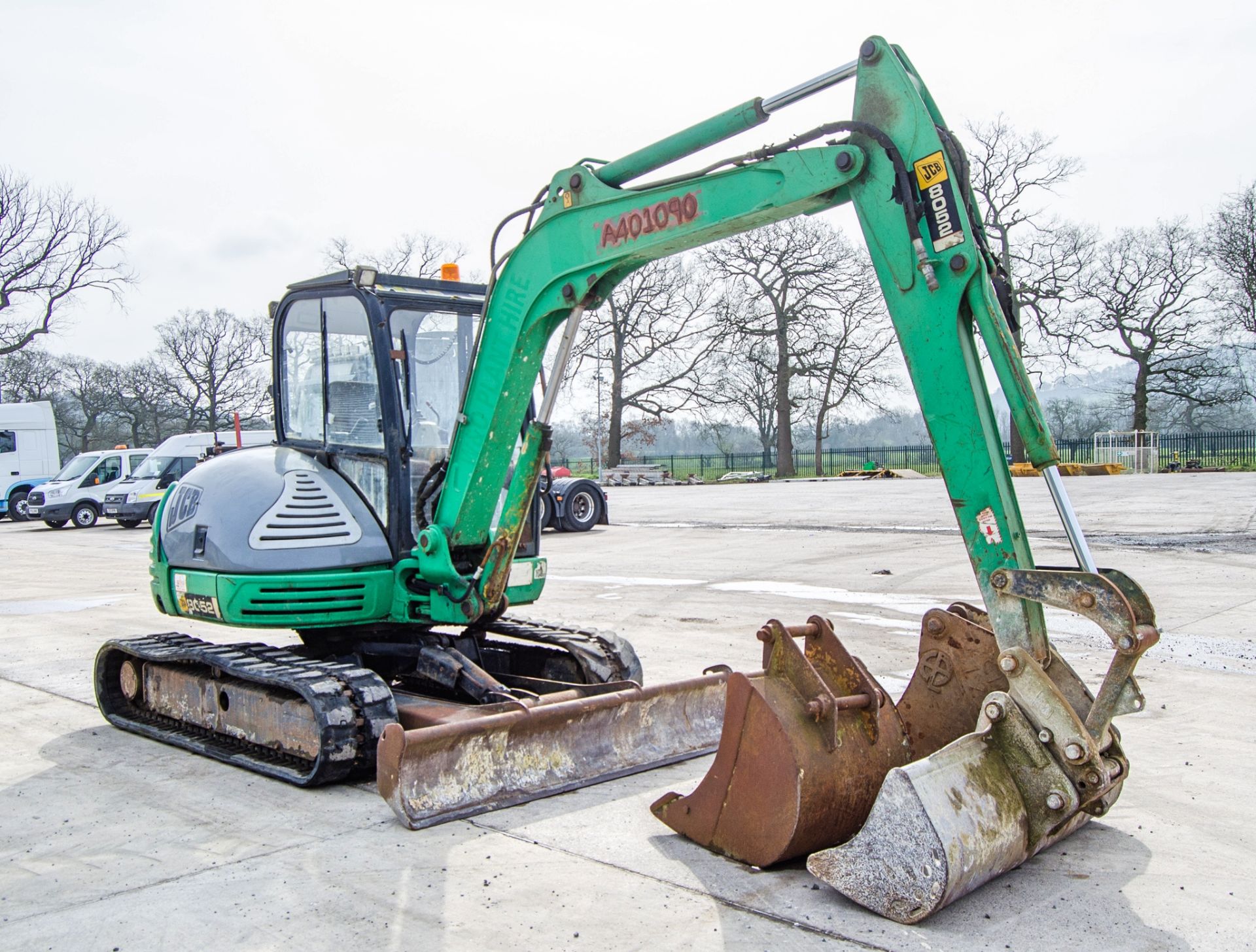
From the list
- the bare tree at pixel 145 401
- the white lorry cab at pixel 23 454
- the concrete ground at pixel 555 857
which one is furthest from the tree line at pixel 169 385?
the concrete ground at pixel 555 857

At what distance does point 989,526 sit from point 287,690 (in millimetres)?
3531

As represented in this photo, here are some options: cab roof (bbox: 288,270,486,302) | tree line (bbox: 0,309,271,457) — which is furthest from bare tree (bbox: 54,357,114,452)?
cab roof (bbox: 288,270,486,302)

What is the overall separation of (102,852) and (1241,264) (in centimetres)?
4620

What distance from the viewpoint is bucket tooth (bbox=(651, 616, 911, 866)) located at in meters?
4.05

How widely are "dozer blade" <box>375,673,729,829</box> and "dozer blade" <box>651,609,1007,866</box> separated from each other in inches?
30.1

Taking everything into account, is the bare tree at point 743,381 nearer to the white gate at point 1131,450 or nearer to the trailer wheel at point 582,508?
the white gate at point 1131,450

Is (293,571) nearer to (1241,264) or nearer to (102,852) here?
(102,852)

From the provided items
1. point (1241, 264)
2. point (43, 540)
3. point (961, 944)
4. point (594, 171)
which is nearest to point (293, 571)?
point (594, 171)

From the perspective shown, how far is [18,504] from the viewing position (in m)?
32.4

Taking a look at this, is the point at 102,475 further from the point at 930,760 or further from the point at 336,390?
the point at 930,760

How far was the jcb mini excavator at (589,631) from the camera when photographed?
148 inches

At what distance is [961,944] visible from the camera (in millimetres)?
3447

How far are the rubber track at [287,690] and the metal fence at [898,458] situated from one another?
1247 inches

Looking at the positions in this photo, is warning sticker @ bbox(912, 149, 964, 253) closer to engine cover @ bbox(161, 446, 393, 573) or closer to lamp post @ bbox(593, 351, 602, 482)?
engine cover @ bbox(161, 446, 393, 573)
